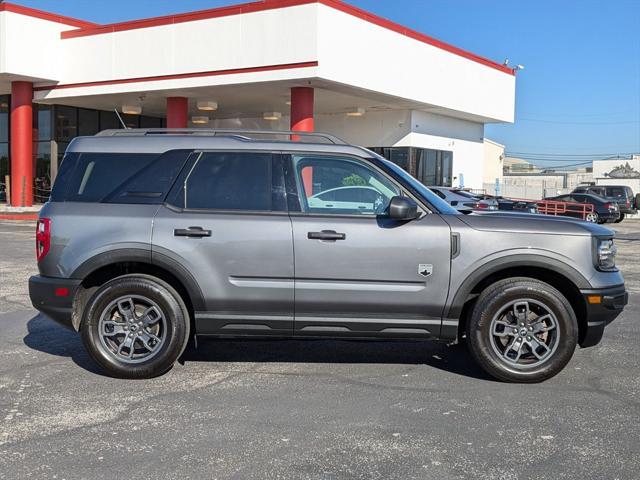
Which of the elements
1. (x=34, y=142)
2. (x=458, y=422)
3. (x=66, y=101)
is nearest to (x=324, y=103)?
(x=66, y=101)

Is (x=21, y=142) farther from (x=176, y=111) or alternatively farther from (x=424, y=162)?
(x=424, y=162)

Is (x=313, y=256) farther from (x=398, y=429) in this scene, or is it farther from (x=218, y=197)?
(x=398, y=429)

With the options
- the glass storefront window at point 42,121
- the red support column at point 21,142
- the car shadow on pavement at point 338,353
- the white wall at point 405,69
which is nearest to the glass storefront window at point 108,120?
the glass storefront window at point 42,121

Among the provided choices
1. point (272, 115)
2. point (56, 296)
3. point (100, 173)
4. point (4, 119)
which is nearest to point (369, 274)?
point (100, 173)

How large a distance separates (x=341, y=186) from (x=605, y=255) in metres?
2.25

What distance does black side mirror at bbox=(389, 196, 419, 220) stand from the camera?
518 cm

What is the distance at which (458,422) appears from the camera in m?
4.59

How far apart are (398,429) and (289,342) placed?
2.48 meters

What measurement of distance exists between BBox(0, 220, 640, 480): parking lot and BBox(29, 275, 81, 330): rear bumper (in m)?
0.53

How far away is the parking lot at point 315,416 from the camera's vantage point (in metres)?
3.89

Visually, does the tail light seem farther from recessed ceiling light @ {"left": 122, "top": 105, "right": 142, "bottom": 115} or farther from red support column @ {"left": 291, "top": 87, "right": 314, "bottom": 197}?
recessed ceiling light @ {"left": 122, "top": 105, "right": 142, "bottom": 115}

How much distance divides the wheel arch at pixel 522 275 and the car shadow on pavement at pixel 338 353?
0.63 m

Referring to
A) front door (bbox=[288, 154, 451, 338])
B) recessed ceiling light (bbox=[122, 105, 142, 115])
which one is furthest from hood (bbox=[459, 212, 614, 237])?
recessed ceiling light (bbox=[122, 105, 142, 115])

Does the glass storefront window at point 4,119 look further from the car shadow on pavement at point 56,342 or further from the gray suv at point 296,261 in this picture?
the gray suv at point 296,261
